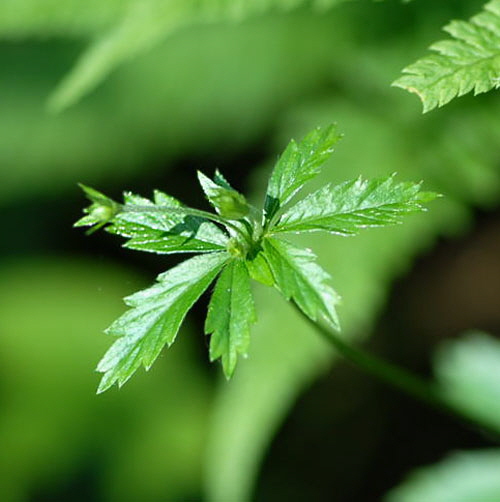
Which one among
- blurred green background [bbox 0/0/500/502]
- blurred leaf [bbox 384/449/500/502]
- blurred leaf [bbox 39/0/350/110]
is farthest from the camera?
blurred green background [bbox 0/0/500/502]

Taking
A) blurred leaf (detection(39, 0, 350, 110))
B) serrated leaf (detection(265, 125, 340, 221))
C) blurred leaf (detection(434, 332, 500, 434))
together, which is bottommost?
blurred leaf (detection(434, 332, 500, 434))

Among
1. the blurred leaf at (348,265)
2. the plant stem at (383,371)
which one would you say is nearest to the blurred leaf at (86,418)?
the blurred leaf at (348,265)

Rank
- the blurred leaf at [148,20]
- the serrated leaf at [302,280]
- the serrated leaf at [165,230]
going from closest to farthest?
the serrated leaf at [302,280], the serrated leaf at [165,230], the blurred leaf at [148,20]

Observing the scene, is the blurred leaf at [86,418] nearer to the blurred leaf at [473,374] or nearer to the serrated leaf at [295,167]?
the blurred leaf at [473,374]

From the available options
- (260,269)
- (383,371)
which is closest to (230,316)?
(260,269)

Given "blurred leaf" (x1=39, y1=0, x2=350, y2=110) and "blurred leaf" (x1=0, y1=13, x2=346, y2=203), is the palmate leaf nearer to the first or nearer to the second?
"blurred leaf" (x1=39, y1=0, x2=350, y2=110)

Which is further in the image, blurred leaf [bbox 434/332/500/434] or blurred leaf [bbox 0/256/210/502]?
blurred leaf [bbox 0/256/210/502]

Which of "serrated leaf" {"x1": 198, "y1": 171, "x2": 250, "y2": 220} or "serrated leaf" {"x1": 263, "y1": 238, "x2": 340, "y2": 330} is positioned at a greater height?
"serrated leaf" {"x1": 198, "y1": 171, "x2": 250, "y2": 220}

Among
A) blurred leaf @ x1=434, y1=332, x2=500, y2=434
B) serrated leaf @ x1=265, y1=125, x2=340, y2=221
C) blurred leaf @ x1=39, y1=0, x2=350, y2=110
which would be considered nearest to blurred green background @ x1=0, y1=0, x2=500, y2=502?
blurred leaf @ x1=434, y1=332, x2=500, y2=434
